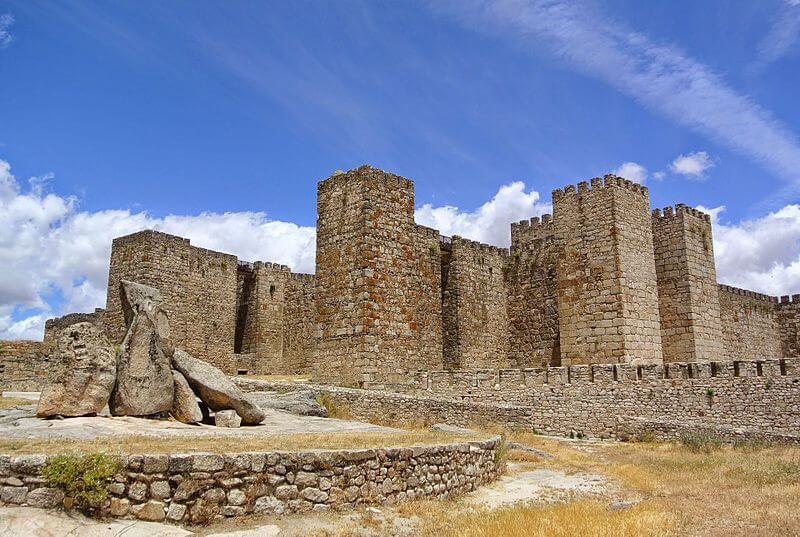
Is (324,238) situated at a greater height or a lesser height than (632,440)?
greater

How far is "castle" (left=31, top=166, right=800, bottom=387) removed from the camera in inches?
807

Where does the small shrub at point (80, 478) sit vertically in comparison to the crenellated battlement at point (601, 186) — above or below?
below

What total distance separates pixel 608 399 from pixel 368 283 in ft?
24.3

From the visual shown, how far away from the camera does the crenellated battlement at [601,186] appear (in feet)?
72.1

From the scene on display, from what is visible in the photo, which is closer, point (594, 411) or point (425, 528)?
point (425, 528)

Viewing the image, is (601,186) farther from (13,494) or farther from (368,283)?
(13,494)

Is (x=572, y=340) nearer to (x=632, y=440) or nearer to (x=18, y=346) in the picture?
(x=632, y=440)

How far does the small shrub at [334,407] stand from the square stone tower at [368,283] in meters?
1.64

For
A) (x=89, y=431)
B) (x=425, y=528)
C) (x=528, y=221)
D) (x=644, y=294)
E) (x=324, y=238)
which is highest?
(x=528, y=221)

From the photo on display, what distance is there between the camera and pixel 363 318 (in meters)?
19.8

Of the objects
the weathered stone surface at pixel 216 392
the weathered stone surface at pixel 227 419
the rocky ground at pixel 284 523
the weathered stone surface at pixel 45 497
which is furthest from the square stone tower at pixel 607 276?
the weathered stone surface at pixel 45 497

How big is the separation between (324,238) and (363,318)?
320cm

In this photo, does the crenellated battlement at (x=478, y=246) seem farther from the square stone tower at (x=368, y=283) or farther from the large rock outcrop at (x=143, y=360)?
the large rock outcrop at (x=143, y=360)

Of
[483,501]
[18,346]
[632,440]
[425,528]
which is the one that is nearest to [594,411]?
[632,440]
